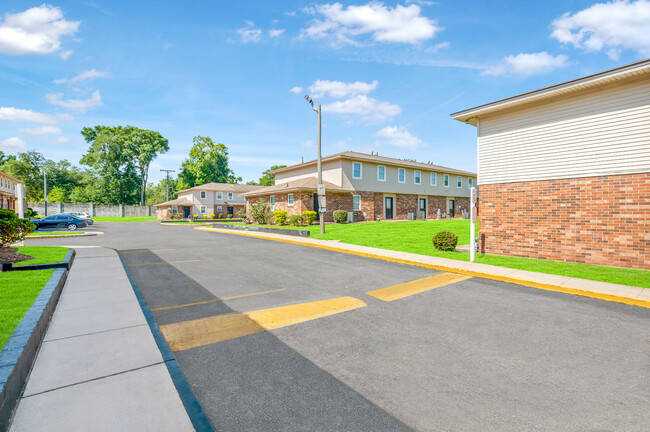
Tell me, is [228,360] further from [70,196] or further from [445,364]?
[70,196]

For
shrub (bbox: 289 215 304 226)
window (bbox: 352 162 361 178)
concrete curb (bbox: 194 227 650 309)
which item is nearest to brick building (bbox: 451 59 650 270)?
concrete curb (bbox: 194 227 650 309)

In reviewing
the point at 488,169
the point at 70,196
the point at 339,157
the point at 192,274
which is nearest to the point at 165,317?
the point at 192,274

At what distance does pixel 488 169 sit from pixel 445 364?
1042 cm

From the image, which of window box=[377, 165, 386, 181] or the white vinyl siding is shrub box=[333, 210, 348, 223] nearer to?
window box=[377, 165, 386, 181]

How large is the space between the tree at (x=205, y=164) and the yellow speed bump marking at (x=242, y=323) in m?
70.3

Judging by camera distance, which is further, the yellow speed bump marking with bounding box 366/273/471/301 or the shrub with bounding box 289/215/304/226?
the shrub with bounding box 289/215/304/226

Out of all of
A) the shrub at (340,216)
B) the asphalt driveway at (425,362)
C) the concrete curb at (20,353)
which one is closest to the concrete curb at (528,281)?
the asphalt driveway at (425,362)

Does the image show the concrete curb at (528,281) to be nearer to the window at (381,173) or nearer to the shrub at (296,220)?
the shrub at (296,220)

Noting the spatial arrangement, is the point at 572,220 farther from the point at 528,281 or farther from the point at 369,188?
the point at 369,188

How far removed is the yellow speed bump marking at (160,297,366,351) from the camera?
434cm

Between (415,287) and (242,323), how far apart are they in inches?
161

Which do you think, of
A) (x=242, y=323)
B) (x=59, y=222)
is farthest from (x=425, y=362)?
(x=59, y=222)

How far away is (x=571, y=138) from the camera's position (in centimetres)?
1009

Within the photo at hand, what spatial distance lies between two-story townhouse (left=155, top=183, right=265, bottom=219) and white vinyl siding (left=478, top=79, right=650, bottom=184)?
155ft
